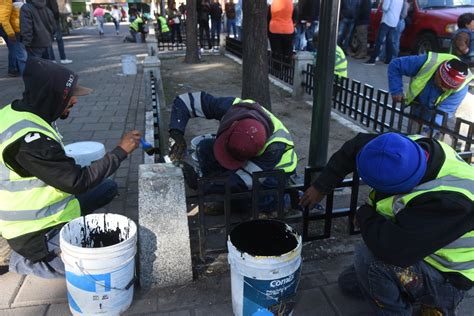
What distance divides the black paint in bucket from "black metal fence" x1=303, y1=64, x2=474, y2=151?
227cm

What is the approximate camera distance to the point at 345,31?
11.6 meters

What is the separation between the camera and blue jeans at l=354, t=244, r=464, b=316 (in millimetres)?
2119

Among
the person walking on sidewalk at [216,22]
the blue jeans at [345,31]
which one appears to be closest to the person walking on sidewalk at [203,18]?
the person walking on sidewalk at [216,22]

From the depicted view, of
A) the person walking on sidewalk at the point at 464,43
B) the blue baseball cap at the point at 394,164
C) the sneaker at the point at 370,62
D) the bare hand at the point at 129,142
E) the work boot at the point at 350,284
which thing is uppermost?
the person walking on sidewalk at the point at 464,43

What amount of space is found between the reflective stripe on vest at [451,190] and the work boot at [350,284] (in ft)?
1.78

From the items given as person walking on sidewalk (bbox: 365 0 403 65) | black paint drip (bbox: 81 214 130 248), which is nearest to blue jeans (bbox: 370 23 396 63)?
person walking on sidewalk (bbox: 365 0 403 65)

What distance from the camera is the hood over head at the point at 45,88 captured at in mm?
2371

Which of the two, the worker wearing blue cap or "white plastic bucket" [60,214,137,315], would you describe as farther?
"white plastic bucket" [60,214,137,315]

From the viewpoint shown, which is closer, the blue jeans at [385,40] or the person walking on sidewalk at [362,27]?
the blue jeans at [385,40]

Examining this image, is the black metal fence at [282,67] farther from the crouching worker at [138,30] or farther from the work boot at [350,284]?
the crouching worker at [138,30]

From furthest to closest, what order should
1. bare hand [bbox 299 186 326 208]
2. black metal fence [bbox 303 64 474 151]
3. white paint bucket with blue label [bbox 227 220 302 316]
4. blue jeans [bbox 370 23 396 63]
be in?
blue jeans [bbox 370 23 396 63], black metal fence [bbox 303 64 474 151], bare hand [bbox 299 186 326 208], white paint bucket with blue label [bbox 227 220 302 316]

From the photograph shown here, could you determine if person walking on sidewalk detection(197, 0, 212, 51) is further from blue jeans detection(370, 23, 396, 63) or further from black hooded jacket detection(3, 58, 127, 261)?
black hooded jacket detection(3, 58, 127, 261)

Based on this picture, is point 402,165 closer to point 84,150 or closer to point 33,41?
point 84,150

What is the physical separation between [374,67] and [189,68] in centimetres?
489
